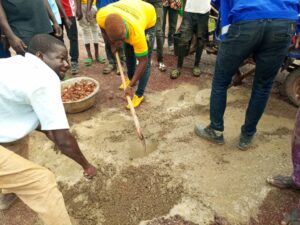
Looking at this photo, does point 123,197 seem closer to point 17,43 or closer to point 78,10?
point 17,43

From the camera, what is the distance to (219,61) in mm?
2602

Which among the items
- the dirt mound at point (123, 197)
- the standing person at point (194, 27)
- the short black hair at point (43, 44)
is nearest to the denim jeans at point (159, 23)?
the standing person at point (194, 27)

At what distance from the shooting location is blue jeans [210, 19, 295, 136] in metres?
2.27

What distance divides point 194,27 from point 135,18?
5.55 ft

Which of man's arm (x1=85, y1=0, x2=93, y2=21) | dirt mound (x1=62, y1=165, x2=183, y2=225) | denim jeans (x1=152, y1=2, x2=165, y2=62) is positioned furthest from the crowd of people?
dirt mound (x1=62, y1=165, x2=183, y2=225)

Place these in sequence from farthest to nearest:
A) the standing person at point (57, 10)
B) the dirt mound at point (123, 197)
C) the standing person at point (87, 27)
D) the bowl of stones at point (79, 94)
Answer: the standing person at point (87, 27) < the standing person at point (57, 10) < the bowl of stones at point (79, 94) < the dirt mound at point (123, 197)

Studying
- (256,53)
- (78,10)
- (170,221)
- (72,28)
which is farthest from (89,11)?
(170,221)

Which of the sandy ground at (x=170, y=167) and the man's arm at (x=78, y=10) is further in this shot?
the man's arm at (x=78, y=10)

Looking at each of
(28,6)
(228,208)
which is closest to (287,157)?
(228,208)

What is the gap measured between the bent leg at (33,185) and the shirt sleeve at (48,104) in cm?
29

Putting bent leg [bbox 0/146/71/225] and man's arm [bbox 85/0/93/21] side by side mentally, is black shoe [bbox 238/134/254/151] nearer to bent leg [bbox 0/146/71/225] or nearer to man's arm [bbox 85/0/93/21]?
bent leg [bbox 0/146/71/225]

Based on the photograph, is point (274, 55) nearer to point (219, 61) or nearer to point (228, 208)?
point (219, 61)

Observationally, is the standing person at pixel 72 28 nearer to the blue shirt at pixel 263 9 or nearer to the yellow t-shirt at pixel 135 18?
the yellow t-shirt at pixel 135 18

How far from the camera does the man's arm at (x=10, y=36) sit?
2872mm
